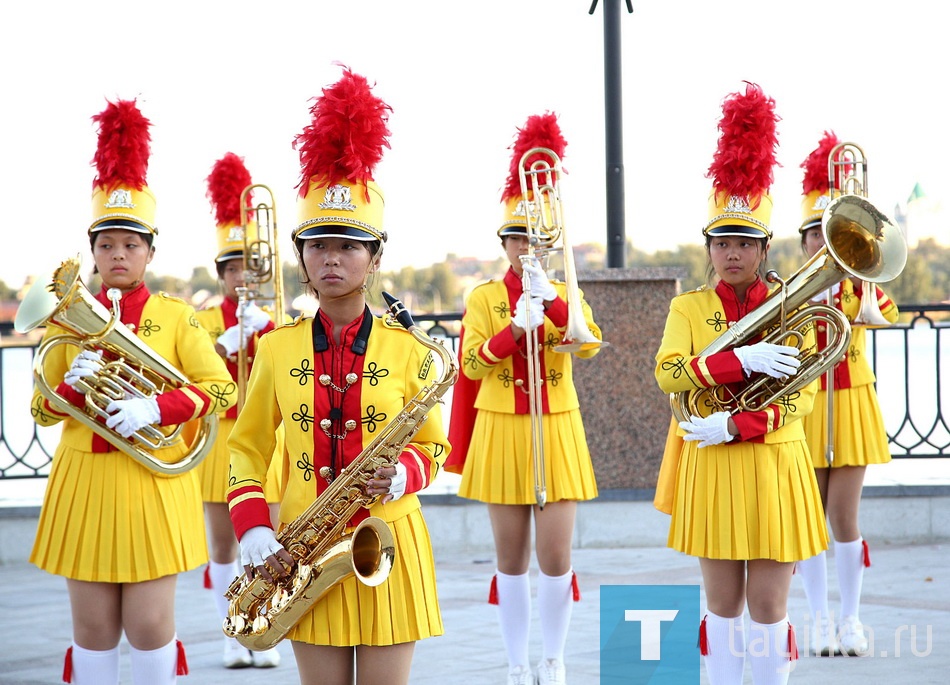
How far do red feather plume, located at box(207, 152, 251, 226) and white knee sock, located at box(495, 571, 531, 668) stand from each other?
9.21 ft

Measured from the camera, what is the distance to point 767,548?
4.87 m

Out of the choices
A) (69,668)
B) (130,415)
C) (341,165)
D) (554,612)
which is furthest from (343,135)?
(554,612)

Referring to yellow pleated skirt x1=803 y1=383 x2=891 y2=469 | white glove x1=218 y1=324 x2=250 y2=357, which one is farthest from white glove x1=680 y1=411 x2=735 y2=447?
white glove x1=218 y1=324 x2=250 y2=357

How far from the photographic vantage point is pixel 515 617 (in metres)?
6.04

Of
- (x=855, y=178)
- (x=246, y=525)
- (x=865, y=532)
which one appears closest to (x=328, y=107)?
(x=246, y=525)

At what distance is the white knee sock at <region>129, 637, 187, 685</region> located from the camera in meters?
4.93

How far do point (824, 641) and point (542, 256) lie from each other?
2.64m

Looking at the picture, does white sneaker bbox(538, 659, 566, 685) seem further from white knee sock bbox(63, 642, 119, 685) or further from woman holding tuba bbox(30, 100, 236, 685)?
white knee sock bbox(63, 642, 119, 685)

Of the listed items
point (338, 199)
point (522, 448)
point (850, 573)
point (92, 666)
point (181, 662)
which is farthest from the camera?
point (850, 573)

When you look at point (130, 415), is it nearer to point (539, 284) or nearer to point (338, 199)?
point (338, 199)

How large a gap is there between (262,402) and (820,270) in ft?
7.66

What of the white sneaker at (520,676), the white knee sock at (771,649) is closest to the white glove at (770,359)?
the white knee sock at (771,649)

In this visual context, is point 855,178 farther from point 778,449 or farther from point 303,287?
point 303,287

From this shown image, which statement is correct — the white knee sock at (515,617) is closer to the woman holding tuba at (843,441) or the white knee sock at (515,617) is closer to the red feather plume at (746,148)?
the woman holding tuba at (843,441)
